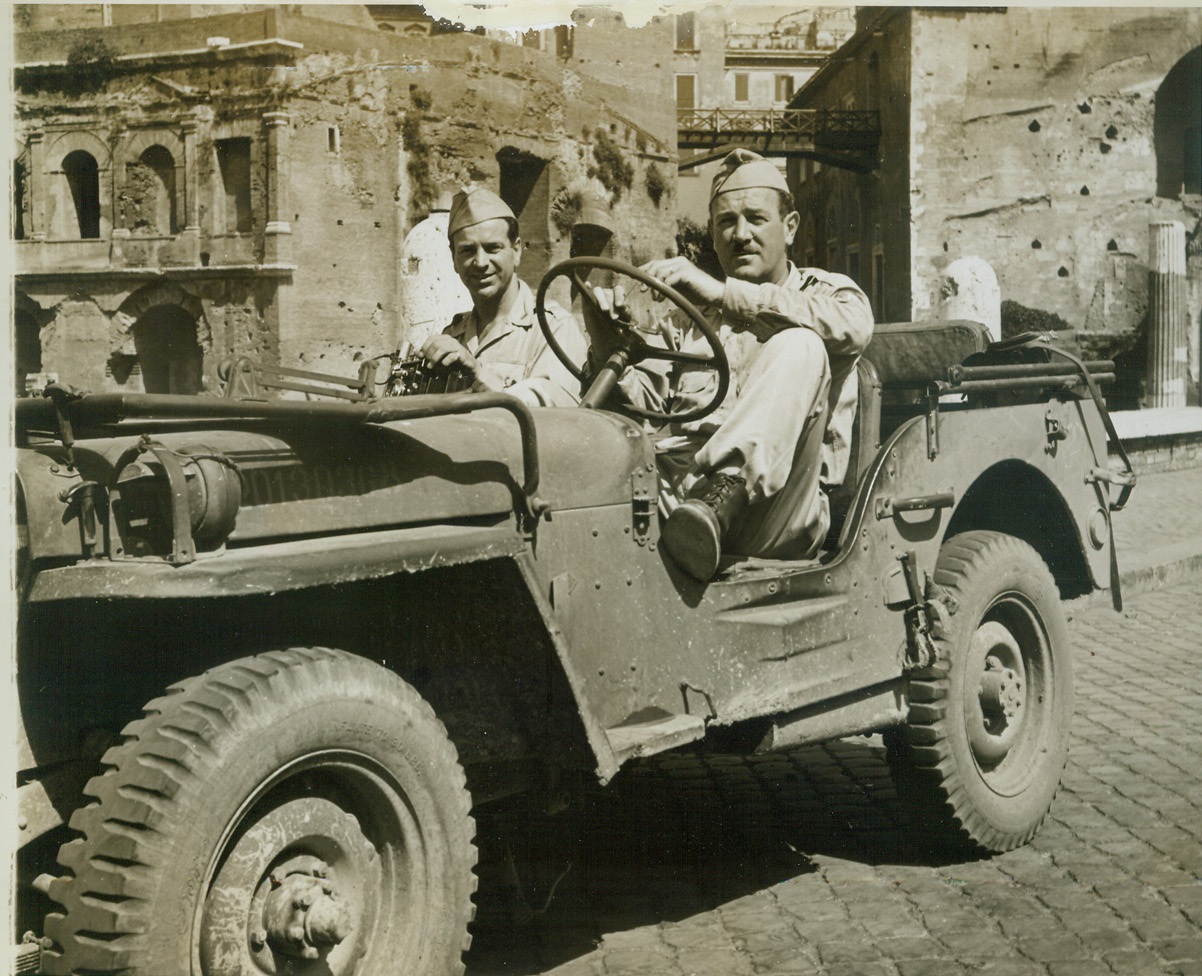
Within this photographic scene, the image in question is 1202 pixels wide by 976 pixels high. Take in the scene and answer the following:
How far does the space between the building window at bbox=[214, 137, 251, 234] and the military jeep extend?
3049 cm

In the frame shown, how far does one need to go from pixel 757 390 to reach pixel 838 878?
1.56 m

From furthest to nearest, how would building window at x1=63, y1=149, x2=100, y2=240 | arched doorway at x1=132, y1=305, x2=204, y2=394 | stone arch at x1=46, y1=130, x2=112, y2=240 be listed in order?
1. arched doorway at x1=132, y1=305, x2=204, y2=394
2. building window at x1=63, y1=149, x2=100, y2=240
3. stone arch at x1=46, y1=130, x2=112, y2=240

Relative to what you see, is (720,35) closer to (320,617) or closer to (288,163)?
(288,163)

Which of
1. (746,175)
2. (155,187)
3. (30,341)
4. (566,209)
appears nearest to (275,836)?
(746,175)

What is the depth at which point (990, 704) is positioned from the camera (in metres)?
4.95

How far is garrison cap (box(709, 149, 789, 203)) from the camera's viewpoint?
4551 millimetres

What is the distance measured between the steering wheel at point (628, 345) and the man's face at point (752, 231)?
0.57 metres

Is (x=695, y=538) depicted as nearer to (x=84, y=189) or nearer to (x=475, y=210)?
(x=475, y=210)

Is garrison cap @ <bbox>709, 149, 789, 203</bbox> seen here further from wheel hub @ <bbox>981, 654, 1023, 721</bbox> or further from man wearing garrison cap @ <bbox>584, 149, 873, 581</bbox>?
wheel hub @ <bbox>981, 654, 1023, 721</bbox>

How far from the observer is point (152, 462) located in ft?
9.03

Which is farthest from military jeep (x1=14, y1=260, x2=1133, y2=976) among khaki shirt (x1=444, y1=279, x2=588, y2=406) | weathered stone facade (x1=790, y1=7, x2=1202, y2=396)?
weathered stone facade (x1=790, y1=7, x2=1202, y2=396)

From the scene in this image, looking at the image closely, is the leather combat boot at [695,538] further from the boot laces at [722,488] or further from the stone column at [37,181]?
the stone column at [37,181]

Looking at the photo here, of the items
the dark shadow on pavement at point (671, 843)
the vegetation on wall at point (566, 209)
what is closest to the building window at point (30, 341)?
the vegetation on wall at point (566, 209)

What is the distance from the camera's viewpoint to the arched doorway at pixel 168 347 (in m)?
35.3
